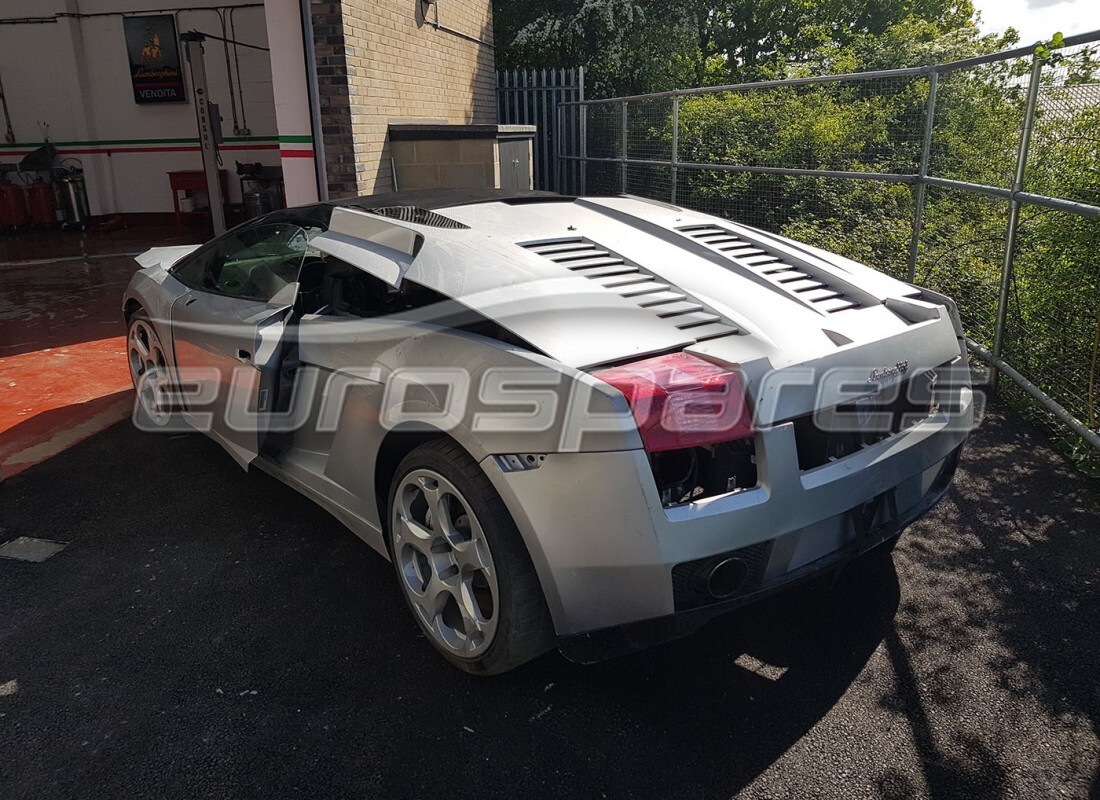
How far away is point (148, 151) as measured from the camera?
15.5m

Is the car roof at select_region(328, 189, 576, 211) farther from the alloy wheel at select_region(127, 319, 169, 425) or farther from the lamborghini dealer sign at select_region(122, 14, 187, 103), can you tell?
the lamborghini dealer sign at select_region(122, 14, 187, 103)

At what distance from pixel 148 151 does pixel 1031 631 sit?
1662cm

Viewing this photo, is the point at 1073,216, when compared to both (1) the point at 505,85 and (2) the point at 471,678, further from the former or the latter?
(1) the point at 505,85

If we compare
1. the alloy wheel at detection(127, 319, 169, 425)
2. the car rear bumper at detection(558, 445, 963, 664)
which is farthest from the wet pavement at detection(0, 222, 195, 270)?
the car rear bumper at detection(558, 445, 963, 664)

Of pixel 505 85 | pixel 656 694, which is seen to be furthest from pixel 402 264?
pixel 505 85

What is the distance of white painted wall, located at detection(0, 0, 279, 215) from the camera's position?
1477 centimetres

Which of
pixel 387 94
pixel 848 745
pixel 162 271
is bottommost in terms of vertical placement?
pixel 848 745

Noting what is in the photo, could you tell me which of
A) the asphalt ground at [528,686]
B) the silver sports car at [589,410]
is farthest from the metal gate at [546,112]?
the asphalt ground at [528,686]

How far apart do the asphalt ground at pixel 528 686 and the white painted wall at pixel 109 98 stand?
13.1 m

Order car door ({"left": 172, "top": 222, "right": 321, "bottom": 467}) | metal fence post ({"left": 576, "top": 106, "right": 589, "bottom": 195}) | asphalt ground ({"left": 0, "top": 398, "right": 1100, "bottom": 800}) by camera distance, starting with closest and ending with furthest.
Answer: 1. asphalt ground ({"left": 0, "top": 398, "right": 1100, "bottom": 800})
2. car door ({"left": 172, "top": 222, "right": 321, "bottom": 467})
3. metal fence post ({"left": 576, "top": 106, "right": 589, "bottom": 195})

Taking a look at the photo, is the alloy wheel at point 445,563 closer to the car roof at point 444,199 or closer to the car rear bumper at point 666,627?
the car rear bumper at point 666,627

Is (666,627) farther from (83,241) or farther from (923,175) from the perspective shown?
(83,241)

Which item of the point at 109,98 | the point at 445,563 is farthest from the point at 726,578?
the point at 109,98

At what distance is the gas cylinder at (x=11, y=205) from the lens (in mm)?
14500
